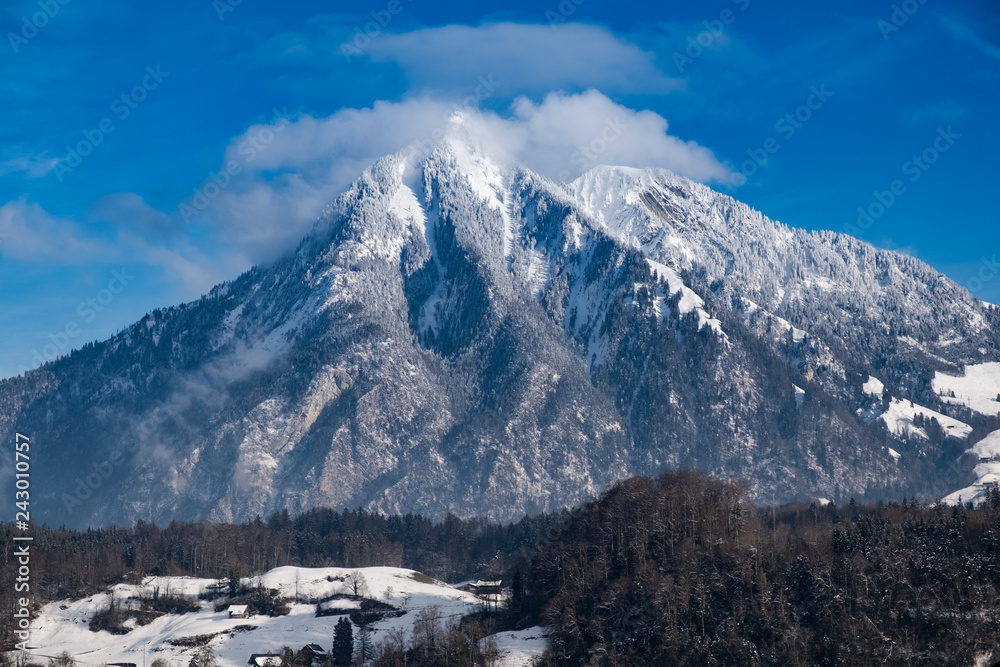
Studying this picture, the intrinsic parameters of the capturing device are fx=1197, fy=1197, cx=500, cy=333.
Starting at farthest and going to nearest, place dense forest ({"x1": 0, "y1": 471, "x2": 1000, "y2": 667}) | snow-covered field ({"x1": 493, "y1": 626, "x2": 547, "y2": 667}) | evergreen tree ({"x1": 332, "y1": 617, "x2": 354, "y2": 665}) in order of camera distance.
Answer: evergreen tree ({"x1": 332, "y1": 617, "x2": 354, "y2": 665}) → snow-covered field ({"x1": 493, "y1": 626, "x2": 547, "y2": 667}) → dense forest ({"x1": 0, "y1": 471, "x2": 1000, "y2": 667})

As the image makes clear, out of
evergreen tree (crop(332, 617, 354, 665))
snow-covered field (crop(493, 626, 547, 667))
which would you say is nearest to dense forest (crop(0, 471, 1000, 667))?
snow-covered field (crop(493, 626, 547, 667))

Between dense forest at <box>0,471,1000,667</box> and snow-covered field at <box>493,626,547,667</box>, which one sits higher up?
dense forest at <box>0,471,1000,667</box>

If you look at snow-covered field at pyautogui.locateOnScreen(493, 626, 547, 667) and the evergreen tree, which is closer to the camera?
snow-covered field at pyautogui.locateOnScreen(493, 626, 547, 667)

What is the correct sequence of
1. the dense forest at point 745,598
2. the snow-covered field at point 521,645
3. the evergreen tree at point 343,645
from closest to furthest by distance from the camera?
the dense forest at point 745,598, the snow-covered field at point 521,645, the evergreen tree at point 343,645

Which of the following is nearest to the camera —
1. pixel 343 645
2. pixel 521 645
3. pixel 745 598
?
pixel 745 598

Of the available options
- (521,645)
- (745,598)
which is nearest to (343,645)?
(521,645)

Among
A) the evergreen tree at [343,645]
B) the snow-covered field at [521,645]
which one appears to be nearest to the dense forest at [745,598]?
the snow-covered field at [521,645]

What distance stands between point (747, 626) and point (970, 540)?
38.5 m

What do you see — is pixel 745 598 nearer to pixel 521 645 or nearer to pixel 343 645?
pixel 521 645

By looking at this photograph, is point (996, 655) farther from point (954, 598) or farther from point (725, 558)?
point (725, 558)

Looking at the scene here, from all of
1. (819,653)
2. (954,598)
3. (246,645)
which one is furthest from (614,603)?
(246,645)

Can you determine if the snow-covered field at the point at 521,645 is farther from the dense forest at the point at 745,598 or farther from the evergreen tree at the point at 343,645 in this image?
the evergreen tree at the point at 343,645

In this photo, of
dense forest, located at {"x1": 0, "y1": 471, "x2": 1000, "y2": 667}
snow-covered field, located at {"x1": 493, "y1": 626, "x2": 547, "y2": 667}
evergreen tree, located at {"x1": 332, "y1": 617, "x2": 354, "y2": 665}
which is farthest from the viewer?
evergreen tree, located at {"x1": 332, "y1": 617, "x2": 354, "y2": 665}

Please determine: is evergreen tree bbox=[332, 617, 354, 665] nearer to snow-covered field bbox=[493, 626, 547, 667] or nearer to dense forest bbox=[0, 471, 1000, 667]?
dense forest bbox=[0, 471, 1000, 667]
